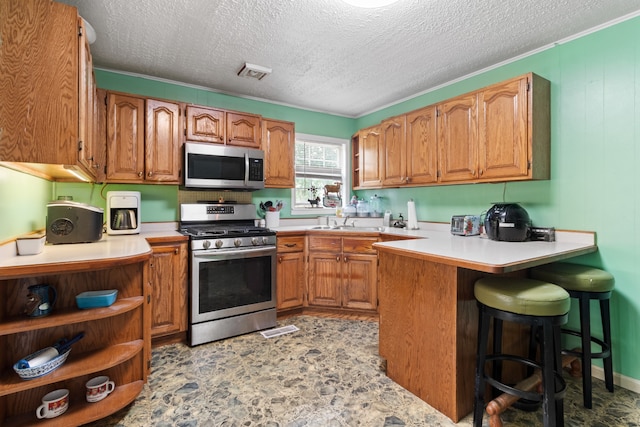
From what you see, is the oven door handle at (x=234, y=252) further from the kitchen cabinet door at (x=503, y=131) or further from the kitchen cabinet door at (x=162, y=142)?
the kitchen cabinet door at (x=503, y=131)

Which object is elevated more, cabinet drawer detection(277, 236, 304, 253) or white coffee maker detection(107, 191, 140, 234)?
white coffee maker detection(107, 191, 140, 234)

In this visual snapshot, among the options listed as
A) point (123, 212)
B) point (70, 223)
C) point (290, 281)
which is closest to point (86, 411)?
point (70, 223)

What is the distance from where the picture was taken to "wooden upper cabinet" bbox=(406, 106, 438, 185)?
2.97m

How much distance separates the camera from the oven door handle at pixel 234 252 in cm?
265

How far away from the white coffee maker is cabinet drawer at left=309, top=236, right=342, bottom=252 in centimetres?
169

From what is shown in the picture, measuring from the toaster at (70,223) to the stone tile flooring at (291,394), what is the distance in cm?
110

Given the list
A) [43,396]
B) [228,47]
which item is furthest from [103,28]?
[43,396]

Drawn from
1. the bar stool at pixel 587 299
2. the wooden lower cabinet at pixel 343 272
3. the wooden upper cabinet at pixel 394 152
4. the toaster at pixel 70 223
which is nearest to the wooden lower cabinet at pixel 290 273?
the wooden lower cabinet at pixel 343 272

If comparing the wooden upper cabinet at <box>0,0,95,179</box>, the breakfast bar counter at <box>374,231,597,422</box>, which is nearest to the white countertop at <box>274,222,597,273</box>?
the breakfast bar counter at <box>374,231,597,422</box>

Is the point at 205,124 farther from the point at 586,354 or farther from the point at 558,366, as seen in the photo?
the point at 586,354

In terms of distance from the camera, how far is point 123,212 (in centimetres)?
273

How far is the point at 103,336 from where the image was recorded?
1.82m

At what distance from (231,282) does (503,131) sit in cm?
262

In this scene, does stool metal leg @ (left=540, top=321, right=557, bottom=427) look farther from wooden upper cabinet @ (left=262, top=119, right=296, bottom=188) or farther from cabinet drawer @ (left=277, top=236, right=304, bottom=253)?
wooden upper cabinet @ (left=262, top=119, right=296, bottom=188)
